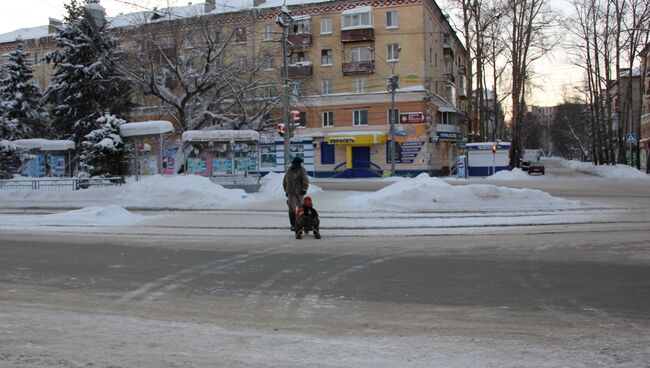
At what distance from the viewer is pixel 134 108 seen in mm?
35406

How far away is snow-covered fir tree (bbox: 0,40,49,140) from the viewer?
39.2 m

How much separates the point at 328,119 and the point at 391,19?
998cm

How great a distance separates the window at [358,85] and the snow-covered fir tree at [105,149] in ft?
75.6

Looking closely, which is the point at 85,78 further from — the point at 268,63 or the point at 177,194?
the point at 177,194


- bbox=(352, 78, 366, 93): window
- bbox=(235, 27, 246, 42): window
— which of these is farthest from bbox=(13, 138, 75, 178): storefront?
bbox=(352, 78, 366, 93): window

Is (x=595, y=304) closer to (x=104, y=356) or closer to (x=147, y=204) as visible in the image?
(x=104, y=356)

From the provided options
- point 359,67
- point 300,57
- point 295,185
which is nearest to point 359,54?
A: point 359,67

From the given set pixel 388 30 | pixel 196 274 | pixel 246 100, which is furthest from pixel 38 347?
pixel 388 30

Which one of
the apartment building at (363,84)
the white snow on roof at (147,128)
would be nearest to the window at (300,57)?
the apartment building at (363,84)

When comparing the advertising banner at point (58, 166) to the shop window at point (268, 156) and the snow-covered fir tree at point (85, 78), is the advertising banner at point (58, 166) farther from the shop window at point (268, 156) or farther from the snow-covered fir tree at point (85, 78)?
the shop window at point (268, 156)

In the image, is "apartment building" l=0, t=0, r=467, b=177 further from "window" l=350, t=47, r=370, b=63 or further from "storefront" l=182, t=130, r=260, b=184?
"storefront" l=182, t=130, r=260, b=184

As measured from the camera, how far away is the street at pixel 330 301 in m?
4.62

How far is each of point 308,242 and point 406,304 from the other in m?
5.44

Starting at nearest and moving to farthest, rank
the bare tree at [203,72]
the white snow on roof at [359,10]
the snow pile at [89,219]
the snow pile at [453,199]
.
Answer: the snow pile at [89,219], the snow pile at [453,199], the bare tree at [203,72], the white snow on roof at [359,10]
